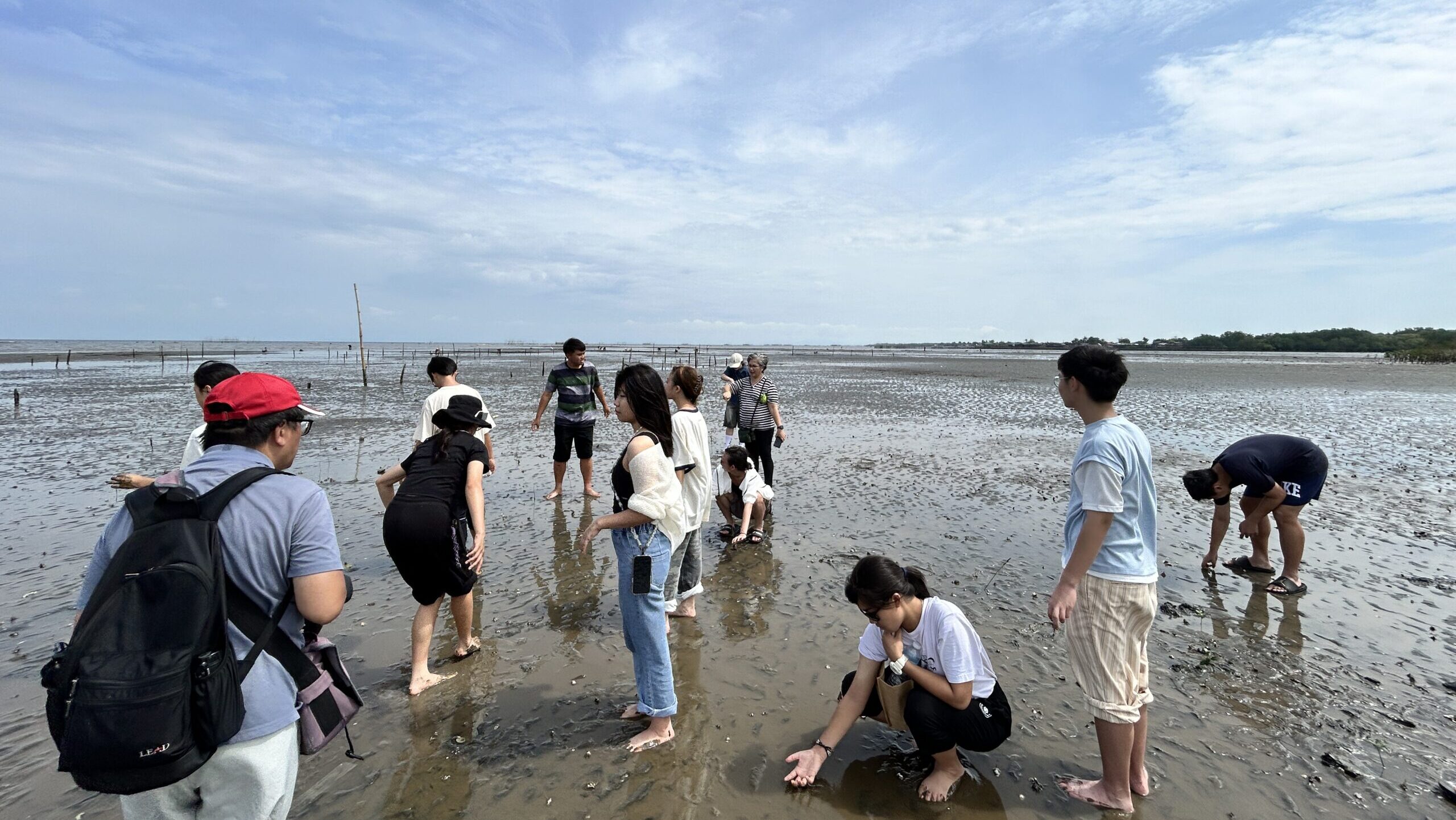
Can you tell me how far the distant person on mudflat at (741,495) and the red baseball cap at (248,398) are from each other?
521cm

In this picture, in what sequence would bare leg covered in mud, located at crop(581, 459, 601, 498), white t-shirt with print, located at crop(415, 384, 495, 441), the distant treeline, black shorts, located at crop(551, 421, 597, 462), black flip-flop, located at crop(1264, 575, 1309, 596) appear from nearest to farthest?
white t-shirt with print, located at crop(415, 384, 495, 441), black flip-flop, located at crop(1264, 575, 1309, 596), black shorts, located at crop(551, 421, 597, 462), bare leg covered in mud, located at crop(581, 459, 601, 498), the distant treeline

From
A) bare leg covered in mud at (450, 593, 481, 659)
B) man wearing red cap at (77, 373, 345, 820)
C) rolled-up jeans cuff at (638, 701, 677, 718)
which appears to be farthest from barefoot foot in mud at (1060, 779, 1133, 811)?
bare leg covered in mud at (450, 593, 481, 659)

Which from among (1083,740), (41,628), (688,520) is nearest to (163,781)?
(688,520)

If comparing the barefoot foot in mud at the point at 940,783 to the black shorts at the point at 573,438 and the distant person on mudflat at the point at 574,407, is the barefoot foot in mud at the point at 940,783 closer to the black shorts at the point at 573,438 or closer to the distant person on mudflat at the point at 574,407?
the distant person on mudflat at the point at 574,407

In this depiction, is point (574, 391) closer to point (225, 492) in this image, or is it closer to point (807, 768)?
point (807, 768)

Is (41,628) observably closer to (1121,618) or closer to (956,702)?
(956,702)

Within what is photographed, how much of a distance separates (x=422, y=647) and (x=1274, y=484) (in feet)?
23.4

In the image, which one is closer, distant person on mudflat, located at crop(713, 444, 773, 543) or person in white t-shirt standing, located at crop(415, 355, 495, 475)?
person in white t-shirt standing, located at crop(415, 355, 495, 475)

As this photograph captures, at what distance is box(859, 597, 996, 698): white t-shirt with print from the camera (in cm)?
320

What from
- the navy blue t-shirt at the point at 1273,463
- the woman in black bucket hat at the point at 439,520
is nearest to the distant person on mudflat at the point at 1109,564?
the woman in black bucket hat at the point at 439,520

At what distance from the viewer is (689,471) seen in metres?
4.04

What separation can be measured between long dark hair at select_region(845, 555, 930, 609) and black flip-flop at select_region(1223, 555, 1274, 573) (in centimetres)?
525

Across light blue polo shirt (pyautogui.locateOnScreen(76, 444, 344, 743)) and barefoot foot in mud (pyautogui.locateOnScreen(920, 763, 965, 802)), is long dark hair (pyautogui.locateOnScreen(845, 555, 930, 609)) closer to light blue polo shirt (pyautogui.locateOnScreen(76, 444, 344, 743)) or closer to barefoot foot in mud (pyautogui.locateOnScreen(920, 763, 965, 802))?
barefoot foot in mud (pyautogui.locateOnScreen(920, 763, 965, 802))

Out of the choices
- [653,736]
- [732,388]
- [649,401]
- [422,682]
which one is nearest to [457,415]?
[649,401]
